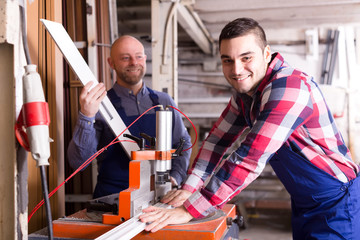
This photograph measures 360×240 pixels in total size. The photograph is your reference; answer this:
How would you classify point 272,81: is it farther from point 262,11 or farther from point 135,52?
point 262,11

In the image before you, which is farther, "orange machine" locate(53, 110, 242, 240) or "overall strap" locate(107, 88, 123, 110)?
"overall strap" locate(107, 88, 123, 110)

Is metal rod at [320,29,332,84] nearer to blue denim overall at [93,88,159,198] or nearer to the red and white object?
blue denim overall at [93,88,159,198]

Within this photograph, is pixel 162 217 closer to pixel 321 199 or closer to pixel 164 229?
pixel 164 229

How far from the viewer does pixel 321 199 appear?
1.44 metres

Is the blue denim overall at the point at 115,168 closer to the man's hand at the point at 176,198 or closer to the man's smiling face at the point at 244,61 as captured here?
the man's hand at the point at 176,198

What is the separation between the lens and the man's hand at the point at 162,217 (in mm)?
1213

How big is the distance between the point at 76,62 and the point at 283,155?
0.90 m

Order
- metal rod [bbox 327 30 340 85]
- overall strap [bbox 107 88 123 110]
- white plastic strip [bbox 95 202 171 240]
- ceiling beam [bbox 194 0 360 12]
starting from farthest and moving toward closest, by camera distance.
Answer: metal rod [bbox 327 30 340 85], ceiling beam [bbox 194 0 360 12], overall strap [bbox 107 88 123 110], white plastic strip [bbox 95 202 171 240]

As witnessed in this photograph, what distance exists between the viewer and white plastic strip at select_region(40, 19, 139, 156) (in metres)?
1.35

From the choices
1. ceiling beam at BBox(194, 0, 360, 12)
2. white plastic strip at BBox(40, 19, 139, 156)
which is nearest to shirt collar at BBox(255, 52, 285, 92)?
white plastic strip at BBox(40, 19, 139, 156)

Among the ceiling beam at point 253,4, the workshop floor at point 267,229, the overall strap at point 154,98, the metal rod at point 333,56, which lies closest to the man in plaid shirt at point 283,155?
the overall strap at point 154,98

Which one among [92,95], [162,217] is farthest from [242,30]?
[162,217]

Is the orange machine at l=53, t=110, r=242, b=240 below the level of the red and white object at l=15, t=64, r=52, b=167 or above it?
below

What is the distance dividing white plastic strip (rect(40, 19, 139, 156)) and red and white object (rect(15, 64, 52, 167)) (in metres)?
0.60
